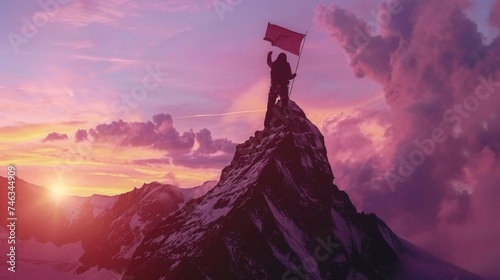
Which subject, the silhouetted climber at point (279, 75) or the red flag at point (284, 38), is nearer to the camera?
the silhouetted climber at point (279, 75)

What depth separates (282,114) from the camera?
278 ft

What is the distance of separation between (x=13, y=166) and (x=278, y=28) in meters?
56.1

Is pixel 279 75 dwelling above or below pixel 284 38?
below

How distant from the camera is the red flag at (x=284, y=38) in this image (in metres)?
82.0

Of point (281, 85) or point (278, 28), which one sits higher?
point (278, 28)

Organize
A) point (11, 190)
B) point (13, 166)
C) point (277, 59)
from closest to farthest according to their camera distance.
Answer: point (277, 59) < point (13, 166) < point (11, 190)

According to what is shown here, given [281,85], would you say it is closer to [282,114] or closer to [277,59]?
[277,59]

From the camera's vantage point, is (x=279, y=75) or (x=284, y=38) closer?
(x=279, y=75)

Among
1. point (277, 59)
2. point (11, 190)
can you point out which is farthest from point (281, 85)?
point (11, 190)

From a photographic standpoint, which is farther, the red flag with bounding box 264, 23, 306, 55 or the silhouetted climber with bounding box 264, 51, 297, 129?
the red flag with bounding box 264, 23, 306, 55

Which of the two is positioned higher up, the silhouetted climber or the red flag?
the red flag

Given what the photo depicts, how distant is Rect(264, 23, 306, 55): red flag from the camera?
82.0 metres

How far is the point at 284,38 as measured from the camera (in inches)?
3250

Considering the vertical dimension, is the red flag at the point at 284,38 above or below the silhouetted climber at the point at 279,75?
above
